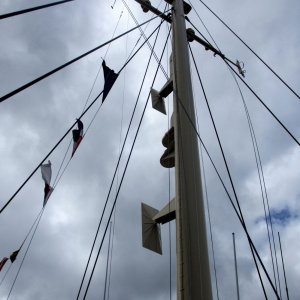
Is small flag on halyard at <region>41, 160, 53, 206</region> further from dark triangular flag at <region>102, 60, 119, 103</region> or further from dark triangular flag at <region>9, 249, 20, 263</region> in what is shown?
dark triangular flag at <region>102, 60, 119, 103</region>

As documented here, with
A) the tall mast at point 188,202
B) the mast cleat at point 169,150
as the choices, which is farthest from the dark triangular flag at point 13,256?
the tall mast at point 188,202

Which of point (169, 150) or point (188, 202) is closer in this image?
point (188, 202)

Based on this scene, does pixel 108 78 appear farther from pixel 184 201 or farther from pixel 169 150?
pixel 184 201

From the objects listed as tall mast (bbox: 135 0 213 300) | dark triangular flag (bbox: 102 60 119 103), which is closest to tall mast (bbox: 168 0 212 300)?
tall mast (bbox: 135 0 213 300)

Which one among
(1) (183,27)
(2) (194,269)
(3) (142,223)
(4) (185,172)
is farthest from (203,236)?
(1) (183,27)

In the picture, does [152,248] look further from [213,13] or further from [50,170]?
[213,13]

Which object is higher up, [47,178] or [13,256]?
[47,178]

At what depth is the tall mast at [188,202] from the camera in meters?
4.48

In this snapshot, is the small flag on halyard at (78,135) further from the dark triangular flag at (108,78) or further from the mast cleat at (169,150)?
the mast cleat at (169,150)

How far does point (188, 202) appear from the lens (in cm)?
513

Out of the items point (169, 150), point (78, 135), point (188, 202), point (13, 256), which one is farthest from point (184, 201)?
point (13, 256)

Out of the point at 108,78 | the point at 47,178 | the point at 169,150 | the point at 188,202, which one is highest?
the point at 108,78

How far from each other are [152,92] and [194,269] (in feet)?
18.7

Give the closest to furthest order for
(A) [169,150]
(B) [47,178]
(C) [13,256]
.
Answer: (A) [169,150] → (B) [47,178] → (C) [13,256]
